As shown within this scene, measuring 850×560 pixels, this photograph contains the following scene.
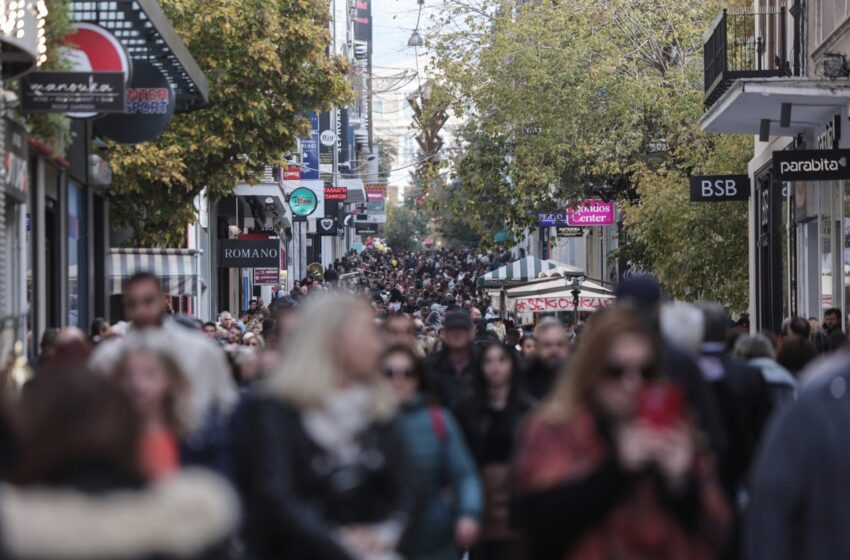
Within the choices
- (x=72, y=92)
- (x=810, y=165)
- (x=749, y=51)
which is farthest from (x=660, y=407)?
(x=749, y=51)

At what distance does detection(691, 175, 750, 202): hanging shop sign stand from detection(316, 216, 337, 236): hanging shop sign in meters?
52.6

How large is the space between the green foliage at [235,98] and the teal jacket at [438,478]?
2026 centimetres

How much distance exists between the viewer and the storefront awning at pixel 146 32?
16.5m

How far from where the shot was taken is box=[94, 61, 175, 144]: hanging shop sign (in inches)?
776

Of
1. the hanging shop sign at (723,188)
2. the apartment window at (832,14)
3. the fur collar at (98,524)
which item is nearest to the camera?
the fur collar at (98,524)

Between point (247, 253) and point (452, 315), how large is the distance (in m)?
29.0

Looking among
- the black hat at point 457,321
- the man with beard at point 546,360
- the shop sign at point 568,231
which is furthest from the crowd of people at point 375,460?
the shop sign at point 568,231

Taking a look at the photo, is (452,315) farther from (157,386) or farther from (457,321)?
(157,386)

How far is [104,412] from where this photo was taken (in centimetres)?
396

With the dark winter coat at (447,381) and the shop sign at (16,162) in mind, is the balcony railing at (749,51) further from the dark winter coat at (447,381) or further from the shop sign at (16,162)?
the dark winter coat at (447,381)

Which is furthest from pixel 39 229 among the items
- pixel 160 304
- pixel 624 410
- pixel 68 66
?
pixel 624 410

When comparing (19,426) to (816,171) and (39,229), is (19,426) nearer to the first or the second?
(39,229)

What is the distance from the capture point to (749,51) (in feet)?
98.7

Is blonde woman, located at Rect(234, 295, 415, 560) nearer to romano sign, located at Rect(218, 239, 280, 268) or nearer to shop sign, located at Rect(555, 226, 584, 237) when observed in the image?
romano sign, located at Rect(218, 239, 280, 268)
